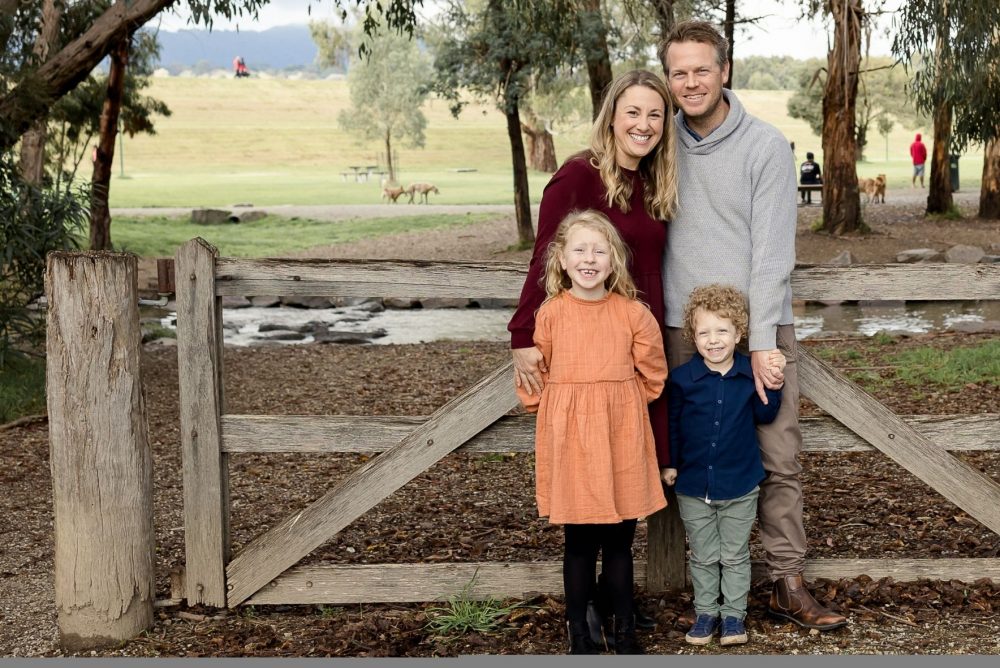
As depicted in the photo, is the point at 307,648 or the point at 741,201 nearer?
the point at 741,201

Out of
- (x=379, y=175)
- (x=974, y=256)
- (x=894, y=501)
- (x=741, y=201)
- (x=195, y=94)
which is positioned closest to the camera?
(x=741, y=201)

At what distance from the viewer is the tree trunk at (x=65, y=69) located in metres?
9.60

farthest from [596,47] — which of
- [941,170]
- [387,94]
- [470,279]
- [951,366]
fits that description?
[387,94]

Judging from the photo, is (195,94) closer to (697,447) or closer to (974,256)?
(974,256)

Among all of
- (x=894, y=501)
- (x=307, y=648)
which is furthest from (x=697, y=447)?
(x=894, y=501)

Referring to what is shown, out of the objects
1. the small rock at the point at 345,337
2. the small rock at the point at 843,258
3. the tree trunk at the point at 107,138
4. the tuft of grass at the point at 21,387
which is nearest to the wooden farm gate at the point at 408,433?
the tuft of grass at the point at 21,387

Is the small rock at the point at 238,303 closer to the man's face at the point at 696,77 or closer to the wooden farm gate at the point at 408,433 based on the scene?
the wooden farm gate at the point at 408,433

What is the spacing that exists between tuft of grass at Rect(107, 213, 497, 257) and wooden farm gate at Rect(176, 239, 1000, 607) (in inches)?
751

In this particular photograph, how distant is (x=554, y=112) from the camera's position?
46438mm

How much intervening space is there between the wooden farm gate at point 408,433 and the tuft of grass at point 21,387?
503cm

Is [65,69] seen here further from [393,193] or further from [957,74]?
[393,193]

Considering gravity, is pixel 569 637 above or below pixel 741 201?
below

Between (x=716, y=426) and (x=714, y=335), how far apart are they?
312 mm

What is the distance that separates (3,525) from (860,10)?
52.8 feet
